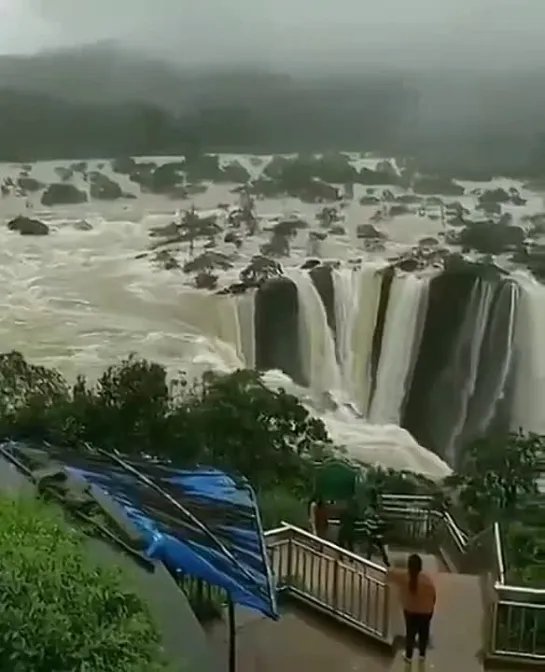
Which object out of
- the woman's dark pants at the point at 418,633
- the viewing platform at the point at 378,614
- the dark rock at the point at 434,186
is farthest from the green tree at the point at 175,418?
the dark rock at the point at 434,186

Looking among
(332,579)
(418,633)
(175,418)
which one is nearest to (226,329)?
(175,418)

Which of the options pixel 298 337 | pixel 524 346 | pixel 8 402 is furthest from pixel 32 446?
pixel 524 346

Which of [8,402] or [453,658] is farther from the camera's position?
[8,402]

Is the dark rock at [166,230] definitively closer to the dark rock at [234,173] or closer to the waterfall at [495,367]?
the dark rock at [234,173]

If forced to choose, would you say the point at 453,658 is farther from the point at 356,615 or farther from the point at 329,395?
the point at 329,395

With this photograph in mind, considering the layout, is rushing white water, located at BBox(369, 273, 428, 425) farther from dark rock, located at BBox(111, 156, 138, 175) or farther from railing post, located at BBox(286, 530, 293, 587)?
dark rock, located at BBox(111, 156, 138, 175)
